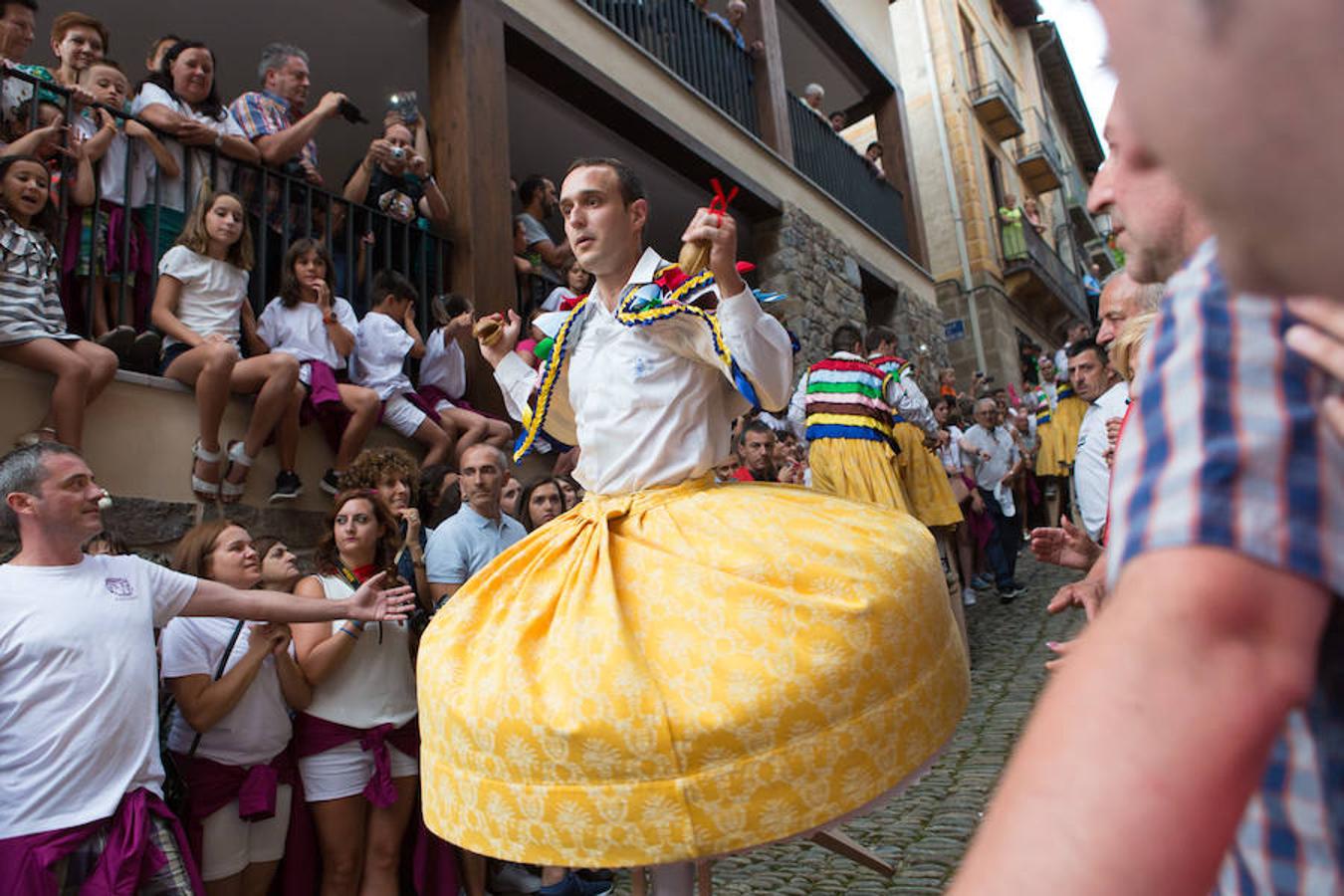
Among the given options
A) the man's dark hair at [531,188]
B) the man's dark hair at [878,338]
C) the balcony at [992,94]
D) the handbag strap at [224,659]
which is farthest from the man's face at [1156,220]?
the balcony at [992,94]

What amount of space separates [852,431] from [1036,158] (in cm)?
1802

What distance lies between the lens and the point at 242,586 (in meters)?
3.18

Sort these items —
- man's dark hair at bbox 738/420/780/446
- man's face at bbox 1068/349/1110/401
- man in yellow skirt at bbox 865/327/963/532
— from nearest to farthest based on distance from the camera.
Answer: man's face at bbox 1068/349/1110/401, man's dark hair at bbox 738/420/780/446, man in yellow skirt at bbox 865/327/963/532

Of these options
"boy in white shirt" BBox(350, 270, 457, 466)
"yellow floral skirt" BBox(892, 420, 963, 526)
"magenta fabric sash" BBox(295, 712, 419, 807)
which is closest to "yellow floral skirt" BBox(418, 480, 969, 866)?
"magenta fabric sash" BBox(295, 712, 419, 807)

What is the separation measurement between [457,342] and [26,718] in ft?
11.5

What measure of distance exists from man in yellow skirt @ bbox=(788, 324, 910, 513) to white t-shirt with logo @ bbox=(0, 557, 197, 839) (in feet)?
12.5

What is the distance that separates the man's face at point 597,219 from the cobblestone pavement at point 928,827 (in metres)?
2.01

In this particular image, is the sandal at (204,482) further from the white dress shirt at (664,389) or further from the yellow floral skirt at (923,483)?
the yellow floral skirt at (923,483)

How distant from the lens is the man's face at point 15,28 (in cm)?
420

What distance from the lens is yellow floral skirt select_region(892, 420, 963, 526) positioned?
6258mm

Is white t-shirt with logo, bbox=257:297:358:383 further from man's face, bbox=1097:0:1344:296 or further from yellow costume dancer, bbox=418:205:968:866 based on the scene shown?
man's face, bbox=1097:0:1344:296

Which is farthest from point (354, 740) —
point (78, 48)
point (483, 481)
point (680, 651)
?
point (78, 48)

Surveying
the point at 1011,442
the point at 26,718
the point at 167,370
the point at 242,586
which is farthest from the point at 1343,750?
the point at 1011,442

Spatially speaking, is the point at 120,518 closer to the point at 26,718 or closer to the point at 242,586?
the point at 242,586
